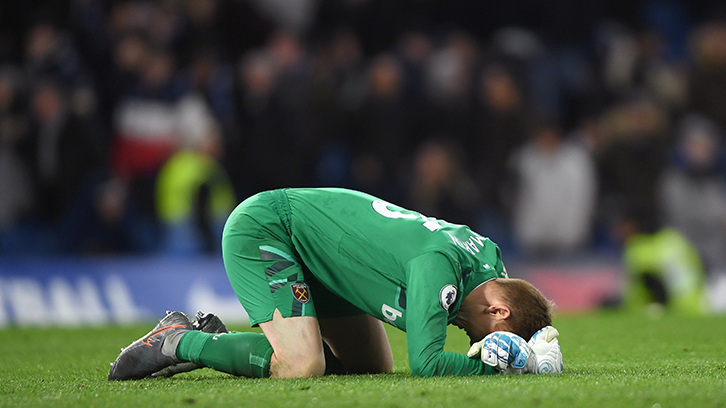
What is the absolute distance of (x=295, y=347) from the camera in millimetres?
4402

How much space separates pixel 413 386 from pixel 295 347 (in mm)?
730

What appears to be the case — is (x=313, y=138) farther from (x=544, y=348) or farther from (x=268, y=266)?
(x=544, y=348)

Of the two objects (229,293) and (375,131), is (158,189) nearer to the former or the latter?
(229,293)

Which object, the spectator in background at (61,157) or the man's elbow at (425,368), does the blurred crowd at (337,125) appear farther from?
the man's elbow at (425,368)

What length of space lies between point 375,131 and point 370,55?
1.51 m

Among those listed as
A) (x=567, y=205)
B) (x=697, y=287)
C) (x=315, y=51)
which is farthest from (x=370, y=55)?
(x=697, y=287)

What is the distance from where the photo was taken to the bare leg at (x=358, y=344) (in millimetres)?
4875

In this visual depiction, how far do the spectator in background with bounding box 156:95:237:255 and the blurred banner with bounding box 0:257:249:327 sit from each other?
332 mm

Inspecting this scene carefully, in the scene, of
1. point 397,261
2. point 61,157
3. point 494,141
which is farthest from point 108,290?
point 397,261

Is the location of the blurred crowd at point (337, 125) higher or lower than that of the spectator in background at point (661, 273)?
higher

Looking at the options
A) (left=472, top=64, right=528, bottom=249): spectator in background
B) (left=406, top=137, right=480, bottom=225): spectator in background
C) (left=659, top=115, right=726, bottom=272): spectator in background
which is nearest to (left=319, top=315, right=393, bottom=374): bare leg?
(left=406, top=137, right=480, bottom=225): spectator in background

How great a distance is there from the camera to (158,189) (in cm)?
1103

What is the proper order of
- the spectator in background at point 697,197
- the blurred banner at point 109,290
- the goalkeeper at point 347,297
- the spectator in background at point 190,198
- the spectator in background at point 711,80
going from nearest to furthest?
the goalkeeper at point 347,297, the blurred banner at point 109,290, the spectator in background at point 190,198, the spectator in background at point 697,197, the spectator in background at point 711,80

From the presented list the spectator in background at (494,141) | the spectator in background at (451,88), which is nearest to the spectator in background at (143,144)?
the spectator in background at (451,88)
